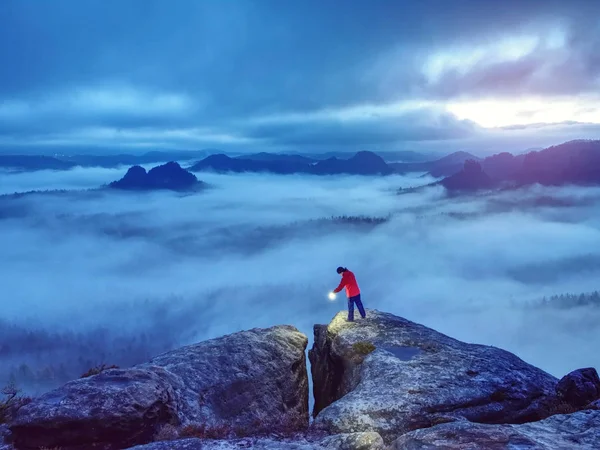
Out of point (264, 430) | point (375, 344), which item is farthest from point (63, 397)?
point (375, 344)

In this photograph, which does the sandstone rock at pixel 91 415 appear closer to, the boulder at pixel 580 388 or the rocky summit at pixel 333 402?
the rocky summit at pixel 333 402

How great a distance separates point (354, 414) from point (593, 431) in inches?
373

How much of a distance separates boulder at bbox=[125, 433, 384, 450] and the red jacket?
48.1ft

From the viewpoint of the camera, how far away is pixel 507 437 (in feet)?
49.1

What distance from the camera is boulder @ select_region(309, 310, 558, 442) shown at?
67.4 ft

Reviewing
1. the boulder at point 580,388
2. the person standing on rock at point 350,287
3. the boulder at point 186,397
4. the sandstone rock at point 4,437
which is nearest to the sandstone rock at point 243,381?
the boulder at point 186,397

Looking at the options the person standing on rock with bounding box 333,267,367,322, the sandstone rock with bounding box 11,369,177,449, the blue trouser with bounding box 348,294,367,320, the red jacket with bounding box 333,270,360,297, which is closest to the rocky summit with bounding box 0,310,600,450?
the sandstone rock with bounding box 11,369,177,449

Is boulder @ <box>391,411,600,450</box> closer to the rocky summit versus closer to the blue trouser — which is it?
the rocky summit

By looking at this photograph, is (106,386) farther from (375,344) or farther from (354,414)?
(375,344)

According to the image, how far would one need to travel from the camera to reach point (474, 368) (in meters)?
24.9

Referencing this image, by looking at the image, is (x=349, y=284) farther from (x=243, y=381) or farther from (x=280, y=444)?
(x=280, y=444)

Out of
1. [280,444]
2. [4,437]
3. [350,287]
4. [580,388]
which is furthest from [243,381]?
[580,388]

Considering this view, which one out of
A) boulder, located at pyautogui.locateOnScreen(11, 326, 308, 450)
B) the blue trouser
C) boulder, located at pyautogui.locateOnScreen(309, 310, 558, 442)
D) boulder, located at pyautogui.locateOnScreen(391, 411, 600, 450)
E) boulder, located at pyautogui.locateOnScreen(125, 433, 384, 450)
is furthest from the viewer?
the blue trouser

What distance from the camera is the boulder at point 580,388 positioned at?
21734 millimetres
